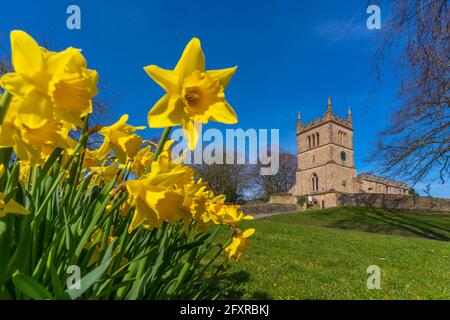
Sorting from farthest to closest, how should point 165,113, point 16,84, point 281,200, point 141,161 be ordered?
point 281,200, point 141,161, point 165,113, point 16,84

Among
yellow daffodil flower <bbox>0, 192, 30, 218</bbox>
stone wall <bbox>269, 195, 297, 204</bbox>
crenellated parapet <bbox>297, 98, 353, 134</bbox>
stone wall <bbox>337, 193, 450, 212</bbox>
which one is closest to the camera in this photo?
yellow daffodil flower <bbox>0, 192, 30, 218</bbox>

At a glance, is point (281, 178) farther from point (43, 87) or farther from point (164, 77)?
point (43, 87)

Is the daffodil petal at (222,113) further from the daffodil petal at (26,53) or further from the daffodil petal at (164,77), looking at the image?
the daffodil petal at (26,53)

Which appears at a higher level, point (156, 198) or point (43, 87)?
point (43, 87)

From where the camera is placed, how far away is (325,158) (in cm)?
4053

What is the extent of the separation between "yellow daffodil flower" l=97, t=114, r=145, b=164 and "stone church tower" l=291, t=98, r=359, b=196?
38.3m

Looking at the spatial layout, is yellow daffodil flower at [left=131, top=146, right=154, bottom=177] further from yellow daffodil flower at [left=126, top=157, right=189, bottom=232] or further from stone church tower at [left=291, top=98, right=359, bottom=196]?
stone church tower at [left=291, top=98, right=359, bottom=196]

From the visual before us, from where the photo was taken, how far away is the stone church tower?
39.4 meters

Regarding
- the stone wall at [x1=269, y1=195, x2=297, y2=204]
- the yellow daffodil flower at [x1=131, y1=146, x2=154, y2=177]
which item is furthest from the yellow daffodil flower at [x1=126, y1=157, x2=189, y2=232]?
the stone wall at [x1=269, y1=195, x2=297, y2=204]

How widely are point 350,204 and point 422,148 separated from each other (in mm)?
16845

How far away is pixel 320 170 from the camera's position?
4028 cm

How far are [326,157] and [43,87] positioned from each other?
138 feet

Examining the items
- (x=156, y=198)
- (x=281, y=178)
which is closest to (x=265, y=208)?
(x=281, y=178)
